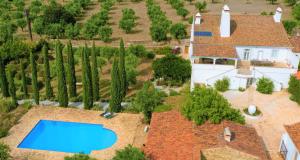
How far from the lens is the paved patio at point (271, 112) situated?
33.9m

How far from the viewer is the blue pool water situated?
35.6 meters

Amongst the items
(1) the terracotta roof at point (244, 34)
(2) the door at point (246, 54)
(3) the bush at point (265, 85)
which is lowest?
(3) the bush at point (265, 85)

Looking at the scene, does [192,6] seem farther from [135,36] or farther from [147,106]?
[147,106]

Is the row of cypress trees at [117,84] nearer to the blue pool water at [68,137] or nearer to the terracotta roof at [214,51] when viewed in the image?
the blue pool water at [68,137]

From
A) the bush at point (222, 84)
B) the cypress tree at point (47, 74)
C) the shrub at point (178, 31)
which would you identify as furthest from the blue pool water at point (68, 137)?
the shrub at point (178, 31)

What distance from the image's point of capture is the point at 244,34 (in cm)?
4562

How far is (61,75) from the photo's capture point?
4047 cm

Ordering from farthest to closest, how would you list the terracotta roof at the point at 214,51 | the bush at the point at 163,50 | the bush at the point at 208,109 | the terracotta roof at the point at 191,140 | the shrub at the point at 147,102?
the bush at the point at 163,50 < the terracotta roof at the point at 214,51 < the shrub at the point at 147,102 < the bush at the point at 208,109 < the terracotta roof at the point at 191,140

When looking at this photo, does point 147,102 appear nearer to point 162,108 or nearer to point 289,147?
point 162,108

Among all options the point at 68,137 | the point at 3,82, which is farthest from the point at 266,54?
the point at 3,82

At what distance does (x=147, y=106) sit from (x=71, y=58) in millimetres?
10560

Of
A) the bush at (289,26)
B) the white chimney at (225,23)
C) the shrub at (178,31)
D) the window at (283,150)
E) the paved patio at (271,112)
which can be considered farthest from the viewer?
the bush at (289,26)

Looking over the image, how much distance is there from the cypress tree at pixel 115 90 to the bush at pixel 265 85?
15638mm

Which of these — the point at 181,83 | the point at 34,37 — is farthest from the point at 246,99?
the point at 34,37
